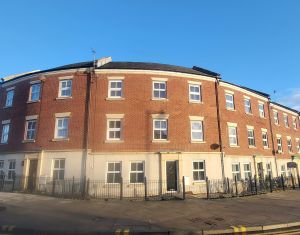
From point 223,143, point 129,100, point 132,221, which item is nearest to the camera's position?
point 132,221

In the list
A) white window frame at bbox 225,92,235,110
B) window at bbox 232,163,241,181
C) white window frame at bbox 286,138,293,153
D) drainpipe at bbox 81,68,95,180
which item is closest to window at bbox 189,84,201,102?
white window frame at bbox 225,92,235,110

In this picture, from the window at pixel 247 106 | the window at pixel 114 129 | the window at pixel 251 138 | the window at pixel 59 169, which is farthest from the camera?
the window at pixel 247 106

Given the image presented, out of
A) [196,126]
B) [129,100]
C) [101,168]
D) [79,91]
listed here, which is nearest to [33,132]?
[79,91]

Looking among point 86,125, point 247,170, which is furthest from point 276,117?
point 86,125

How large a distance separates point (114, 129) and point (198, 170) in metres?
7.83

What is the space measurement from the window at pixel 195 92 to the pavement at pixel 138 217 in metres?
11.2

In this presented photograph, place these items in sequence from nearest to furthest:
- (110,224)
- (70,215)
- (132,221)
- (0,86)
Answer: (110,224) < (132,221) < (70,215) < (0,86)

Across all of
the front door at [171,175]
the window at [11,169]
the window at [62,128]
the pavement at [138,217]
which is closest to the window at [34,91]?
the window at [62,128]

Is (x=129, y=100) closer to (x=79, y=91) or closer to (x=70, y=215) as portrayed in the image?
(x=79, y=91)

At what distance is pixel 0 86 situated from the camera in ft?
85.7

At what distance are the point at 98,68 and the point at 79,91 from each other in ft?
8.45

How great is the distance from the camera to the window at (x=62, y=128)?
69.5 feet

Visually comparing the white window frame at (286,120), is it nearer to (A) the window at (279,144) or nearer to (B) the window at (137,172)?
(A) the window at (279,144)

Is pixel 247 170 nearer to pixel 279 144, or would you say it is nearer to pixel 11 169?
pixel 279 144
